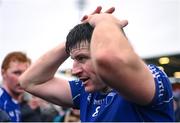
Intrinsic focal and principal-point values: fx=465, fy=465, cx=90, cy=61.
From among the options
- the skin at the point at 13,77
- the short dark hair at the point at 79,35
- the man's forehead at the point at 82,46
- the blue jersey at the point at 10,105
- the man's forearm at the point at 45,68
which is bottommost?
the blue jersey at the point at 10,105

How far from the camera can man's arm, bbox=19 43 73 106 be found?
2828 mm

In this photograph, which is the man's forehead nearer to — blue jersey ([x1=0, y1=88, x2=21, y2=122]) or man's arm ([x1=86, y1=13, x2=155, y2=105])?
man's arm ([x1=86, y1=13, x2=155, y2=105])

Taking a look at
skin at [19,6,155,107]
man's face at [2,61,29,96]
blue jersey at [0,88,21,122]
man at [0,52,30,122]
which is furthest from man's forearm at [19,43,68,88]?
man's face at [2,61,29,96]

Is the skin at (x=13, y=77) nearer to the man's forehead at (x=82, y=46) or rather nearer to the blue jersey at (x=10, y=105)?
the blue jersey at (x=10, y=105)

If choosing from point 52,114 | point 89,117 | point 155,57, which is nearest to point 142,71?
point 89,117

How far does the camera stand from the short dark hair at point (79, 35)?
2270 mm

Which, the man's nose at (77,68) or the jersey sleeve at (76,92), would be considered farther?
the jersey sleeve at (76,92)

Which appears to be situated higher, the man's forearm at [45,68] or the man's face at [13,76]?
the man's forearm at [45,68]

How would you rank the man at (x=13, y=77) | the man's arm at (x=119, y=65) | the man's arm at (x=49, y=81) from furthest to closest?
1. the man at (x=13, y=77)
2. the man's arm at (x=49, y=81)
3. the man's arm at (x=119, y=65)

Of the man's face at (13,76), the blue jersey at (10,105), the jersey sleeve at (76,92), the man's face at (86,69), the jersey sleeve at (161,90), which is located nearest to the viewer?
the jersey sleeve at (161,90)

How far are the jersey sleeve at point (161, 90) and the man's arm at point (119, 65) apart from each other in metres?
0.06

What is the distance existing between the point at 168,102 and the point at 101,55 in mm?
507

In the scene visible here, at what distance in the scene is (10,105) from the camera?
4891 millimetres

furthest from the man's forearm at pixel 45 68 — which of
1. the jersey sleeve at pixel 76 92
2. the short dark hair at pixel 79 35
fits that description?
the short dark hair at pixel 79 35
